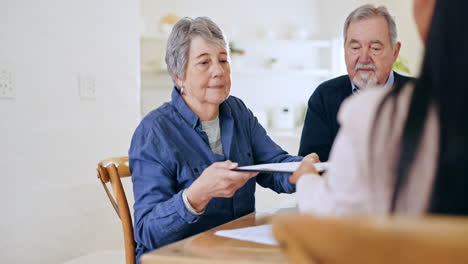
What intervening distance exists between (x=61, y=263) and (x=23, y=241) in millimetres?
236

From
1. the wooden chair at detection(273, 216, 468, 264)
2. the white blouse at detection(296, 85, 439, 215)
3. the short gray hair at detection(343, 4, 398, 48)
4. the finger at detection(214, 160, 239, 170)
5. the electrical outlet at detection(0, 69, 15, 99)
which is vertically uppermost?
the short gray hair at detection(343, 4, 398, 48)

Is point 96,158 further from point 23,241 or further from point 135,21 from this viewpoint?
point 135,21

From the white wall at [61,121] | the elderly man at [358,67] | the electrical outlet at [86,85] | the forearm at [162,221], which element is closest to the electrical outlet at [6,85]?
the white wall at [61,121]

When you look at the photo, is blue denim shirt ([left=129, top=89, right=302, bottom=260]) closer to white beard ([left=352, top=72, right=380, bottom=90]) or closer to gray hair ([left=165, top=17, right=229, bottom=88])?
gray hair ([left=165, top=17, right=229, bottom=88])

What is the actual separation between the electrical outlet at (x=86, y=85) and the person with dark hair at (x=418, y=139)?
193 centimetres

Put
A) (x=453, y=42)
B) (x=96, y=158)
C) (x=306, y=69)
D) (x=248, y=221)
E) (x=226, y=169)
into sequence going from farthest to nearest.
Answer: (x=306, y=69) < (x=96, y=158) < (x=248, y=221) < (x=226, y=169) < (x=453, y=42)

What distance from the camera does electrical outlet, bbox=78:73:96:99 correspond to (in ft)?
8.35

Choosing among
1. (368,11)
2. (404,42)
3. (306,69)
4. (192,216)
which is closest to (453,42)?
(192,216)

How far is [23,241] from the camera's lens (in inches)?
88.4

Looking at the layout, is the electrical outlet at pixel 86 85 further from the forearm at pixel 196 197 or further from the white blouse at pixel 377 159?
the white blouse at pixel 377 159

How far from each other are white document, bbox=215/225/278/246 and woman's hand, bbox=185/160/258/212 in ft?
0.36

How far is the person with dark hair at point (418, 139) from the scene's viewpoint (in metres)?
0.73

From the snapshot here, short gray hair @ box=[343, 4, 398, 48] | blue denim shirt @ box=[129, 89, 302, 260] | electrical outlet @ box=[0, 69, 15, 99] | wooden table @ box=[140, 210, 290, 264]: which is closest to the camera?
wooden table @ box=[140, 210, 290, 264]

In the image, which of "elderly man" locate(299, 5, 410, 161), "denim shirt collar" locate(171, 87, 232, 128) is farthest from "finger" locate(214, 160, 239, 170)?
"elderly man" locate(299, 5, 410, 161)
